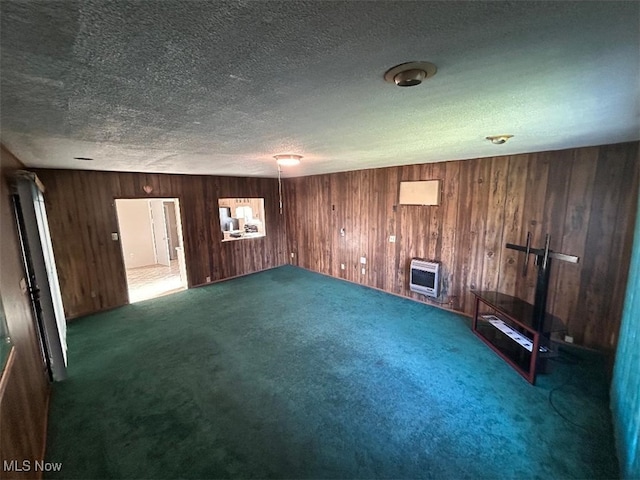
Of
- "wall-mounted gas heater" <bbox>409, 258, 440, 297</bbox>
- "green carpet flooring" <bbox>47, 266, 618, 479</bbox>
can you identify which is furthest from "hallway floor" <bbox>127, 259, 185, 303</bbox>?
"wall-mounted gas heater" <bbox>409, 258, 440, 297</bbox>

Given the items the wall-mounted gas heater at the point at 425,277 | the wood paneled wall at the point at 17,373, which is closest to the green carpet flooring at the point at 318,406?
the wood paneled wall at the point at 17,373

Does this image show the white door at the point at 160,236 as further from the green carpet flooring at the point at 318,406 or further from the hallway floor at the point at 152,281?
the green carpet flooring at the point at 318,406

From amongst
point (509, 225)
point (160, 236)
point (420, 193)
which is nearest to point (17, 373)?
point (420, 193)

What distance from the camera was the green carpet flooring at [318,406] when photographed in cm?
190

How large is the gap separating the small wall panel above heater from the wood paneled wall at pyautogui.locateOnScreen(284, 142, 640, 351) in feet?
0.32

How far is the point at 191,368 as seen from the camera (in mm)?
2992

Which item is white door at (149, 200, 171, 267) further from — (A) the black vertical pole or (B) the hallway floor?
(A) the black vertical pole

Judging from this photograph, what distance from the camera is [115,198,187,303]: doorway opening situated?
686cm

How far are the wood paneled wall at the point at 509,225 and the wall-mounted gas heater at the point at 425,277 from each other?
0.68 ft

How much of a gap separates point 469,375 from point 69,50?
3.76 metres

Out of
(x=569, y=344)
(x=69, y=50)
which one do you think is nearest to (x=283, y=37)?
(x=69, y=50)

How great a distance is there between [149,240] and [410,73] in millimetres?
8618

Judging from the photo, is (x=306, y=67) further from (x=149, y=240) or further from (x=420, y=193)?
(x=149, y=240)

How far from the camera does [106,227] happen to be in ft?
15.0
